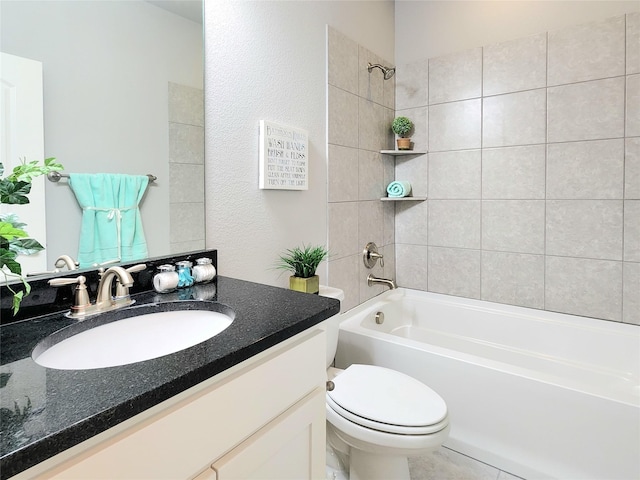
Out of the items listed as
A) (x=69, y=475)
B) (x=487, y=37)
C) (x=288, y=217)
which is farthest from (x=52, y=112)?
(x=487, y=37)

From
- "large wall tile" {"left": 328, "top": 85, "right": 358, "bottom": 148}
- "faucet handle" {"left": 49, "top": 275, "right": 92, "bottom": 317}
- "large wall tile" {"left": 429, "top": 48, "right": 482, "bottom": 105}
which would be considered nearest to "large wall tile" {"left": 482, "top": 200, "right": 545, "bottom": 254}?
"large wall tile" {"left": 429, "top": 48, "right": 482, "bottom": 105}

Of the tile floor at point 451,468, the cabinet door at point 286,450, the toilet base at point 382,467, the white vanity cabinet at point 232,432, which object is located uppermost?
the white vanity cabinet at point 232,432

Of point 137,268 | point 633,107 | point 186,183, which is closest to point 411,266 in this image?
point 633,107

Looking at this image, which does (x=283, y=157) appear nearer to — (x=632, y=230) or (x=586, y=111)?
(x=586, y=111)

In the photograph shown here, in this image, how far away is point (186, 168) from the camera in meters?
1.33

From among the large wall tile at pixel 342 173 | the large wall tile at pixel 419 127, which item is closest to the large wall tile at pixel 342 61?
the large wall tile at pixel 342 173

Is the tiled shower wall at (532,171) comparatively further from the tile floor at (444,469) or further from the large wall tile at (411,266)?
the tile floor at (444,469)

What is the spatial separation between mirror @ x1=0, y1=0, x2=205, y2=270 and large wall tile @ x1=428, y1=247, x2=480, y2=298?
1689mm

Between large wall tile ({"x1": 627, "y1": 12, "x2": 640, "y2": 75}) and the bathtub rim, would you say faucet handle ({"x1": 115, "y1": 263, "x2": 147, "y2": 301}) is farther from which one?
large wall tile ({"x1": 627, "y1": 12, "x2": 640, "y2": 75})

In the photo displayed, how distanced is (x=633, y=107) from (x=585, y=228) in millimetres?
633

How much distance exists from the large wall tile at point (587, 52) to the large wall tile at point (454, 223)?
2.68 feet

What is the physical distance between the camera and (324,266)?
206 cm

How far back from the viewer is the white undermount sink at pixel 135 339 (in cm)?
83

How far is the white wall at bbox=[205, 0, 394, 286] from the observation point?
1.43 m
